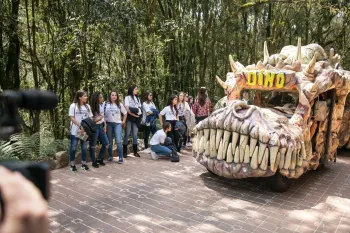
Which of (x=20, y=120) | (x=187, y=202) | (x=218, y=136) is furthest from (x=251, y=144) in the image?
(x=20, y=120)

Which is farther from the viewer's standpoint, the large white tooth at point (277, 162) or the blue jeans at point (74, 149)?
the blue jeans at point (74, 149)

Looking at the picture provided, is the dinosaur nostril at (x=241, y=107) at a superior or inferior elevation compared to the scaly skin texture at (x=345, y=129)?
superior

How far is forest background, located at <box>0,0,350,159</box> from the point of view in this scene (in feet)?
24.1

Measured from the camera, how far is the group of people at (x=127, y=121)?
5984mm

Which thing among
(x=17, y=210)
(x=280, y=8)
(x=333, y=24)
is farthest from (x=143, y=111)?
(x=333, y=24)

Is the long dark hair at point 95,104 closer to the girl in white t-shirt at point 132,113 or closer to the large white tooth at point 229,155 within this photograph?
the girl in white t-shirt at point 132,113

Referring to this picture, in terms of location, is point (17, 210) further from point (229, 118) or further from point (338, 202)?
point (338, 202)

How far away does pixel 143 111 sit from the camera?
7.73m

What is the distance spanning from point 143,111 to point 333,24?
12.1m

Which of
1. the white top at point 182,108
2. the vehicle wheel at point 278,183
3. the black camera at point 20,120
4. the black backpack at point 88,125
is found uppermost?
the black camera at point 20,120

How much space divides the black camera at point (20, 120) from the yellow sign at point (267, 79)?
521 centimetres

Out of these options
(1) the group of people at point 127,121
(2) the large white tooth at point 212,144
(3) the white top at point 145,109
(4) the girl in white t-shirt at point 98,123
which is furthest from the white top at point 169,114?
(2) the large white tooth at point 212,144

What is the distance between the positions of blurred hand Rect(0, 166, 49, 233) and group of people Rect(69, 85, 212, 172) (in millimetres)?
5129

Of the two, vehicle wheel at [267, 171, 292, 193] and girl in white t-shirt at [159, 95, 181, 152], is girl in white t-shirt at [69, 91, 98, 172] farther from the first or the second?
vehicle wheel at [267, 171, 292, 193]
